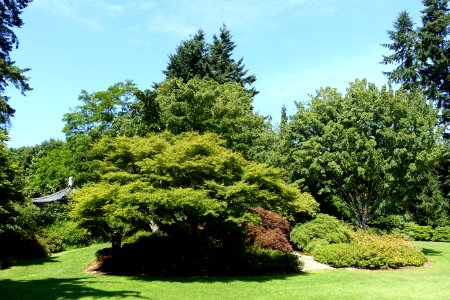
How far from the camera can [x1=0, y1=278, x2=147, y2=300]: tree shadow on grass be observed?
10641mm

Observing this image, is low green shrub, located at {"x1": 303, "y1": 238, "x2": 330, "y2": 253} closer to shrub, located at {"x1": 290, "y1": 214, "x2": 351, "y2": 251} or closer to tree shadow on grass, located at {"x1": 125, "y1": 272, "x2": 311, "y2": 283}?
shrub, located at {"x1": 290, "y1": 214, "x2": 351, "y2": 251}

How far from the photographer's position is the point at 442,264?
18.4m

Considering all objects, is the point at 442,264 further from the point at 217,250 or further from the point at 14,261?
the point at 14,261

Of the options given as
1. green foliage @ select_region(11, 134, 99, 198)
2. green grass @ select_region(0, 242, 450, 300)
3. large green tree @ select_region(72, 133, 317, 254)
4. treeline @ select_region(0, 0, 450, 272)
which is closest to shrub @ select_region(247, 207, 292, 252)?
treeline @ select_region(0, 0, 450, 272)

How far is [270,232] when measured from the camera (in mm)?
19188

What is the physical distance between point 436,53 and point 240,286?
33.7 m

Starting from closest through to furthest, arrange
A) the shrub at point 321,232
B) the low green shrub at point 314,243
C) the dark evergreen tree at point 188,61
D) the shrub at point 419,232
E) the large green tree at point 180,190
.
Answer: the large green tree at point 180,190, the low green shrub at point 314,243, the shrub at point 321,232, the shrub at point 419,232, the dark evergreen tree at point 188,61

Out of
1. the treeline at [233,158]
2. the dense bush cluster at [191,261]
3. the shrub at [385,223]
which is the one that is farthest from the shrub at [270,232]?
the shrub at [385,223]

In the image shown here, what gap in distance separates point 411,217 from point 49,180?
120ft

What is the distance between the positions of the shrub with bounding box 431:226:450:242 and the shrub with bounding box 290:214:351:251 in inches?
699

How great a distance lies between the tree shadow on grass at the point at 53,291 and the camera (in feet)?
34.9

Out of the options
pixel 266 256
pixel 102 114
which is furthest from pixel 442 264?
pixel 102 114

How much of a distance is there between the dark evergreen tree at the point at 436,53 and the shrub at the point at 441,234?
10.5 metres

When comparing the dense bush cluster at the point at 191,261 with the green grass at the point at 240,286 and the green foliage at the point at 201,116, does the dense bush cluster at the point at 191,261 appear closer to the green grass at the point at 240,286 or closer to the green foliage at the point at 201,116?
the green grass at the point at 240,286
